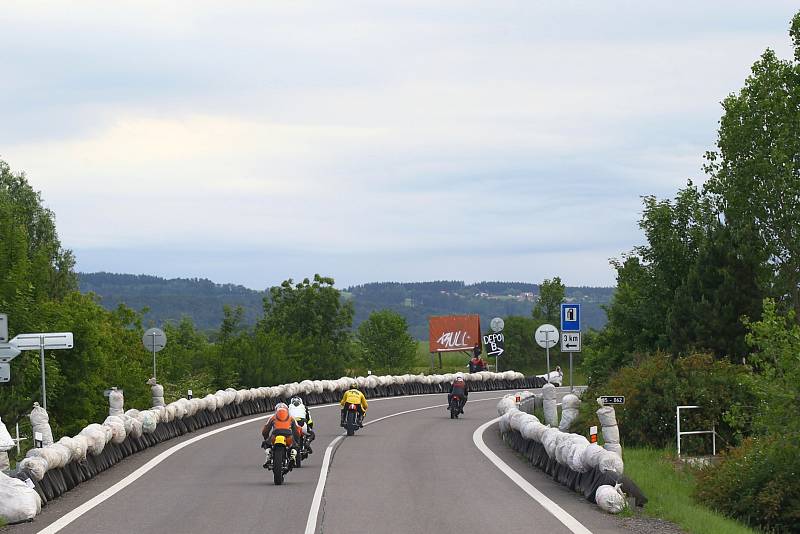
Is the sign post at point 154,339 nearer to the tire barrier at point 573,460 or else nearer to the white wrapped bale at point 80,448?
the tire barrier at point 573,460

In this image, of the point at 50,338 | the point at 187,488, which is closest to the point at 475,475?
the point at 187,488

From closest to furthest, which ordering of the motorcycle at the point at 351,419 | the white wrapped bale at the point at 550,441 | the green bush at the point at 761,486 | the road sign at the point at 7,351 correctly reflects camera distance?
the green bush at the point at 761,486 < the white wrapped bale at the point at 550,441 < the road sign at the point at 7,351 < the motorcycle at the point at 351,419

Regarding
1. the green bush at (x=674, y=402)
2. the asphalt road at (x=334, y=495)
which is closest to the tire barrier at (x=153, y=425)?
the asphalt road at (x=334, y=495)

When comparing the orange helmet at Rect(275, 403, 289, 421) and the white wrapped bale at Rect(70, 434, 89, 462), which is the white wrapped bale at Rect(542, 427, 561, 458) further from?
the white wrapped bale at Rect(70, 434, 89, 462)

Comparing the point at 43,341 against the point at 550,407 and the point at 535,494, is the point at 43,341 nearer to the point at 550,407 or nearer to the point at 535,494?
the point at 535,494

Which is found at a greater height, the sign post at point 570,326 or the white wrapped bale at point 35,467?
the sign post at point 570,326

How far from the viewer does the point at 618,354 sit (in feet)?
188

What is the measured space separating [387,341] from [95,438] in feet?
346

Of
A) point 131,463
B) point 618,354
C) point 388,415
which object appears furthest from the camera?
point 618,354

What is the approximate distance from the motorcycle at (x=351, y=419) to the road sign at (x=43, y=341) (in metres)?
9.46

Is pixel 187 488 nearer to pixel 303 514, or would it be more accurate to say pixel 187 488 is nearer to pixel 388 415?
pixel 303 514

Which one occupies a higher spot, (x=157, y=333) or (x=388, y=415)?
(x=157, y=333)

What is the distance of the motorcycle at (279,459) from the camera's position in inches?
780

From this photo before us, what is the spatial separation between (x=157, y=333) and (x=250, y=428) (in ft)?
12.3
